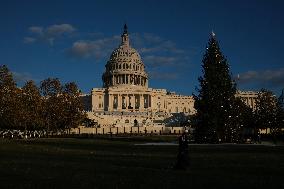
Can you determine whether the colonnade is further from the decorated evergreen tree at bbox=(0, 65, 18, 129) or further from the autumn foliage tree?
the decorated evergreen tree at bbox=(0, 65, 18, 129)

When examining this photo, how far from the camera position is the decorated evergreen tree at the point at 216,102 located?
52.7 m

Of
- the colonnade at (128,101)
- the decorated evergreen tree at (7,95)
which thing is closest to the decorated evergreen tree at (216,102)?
the decorated evergreen tree at (7,95)

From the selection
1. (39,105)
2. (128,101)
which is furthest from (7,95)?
(128,101)

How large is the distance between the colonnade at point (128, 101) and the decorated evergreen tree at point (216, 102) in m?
141

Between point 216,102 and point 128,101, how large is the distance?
476ft

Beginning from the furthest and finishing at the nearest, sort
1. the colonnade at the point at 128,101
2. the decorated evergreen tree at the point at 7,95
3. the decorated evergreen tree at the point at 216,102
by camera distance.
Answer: the colonnade at the point at 128,101 < the decorated evergreen tree at the point at 7,95 < the decorated evergreen tree at the point at 216,102

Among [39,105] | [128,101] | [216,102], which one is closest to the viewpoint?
[216,102]

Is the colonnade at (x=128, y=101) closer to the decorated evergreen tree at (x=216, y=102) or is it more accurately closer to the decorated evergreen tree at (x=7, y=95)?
the decorated evergreen tree at (x=7, y=95)

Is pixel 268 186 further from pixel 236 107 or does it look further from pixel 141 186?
pixel 236 107

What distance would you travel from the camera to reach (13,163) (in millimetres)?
23281

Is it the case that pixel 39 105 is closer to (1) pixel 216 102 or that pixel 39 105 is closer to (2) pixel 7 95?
(2) pixel 7 95

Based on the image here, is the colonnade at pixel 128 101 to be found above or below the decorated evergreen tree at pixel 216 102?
above

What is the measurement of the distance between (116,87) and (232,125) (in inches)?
5818

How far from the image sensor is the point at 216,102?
174 ft
